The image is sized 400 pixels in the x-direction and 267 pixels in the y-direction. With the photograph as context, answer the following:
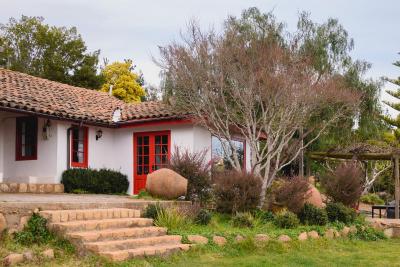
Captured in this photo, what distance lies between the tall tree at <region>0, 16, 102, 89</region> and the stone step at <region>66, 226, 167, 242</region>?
85.7ft

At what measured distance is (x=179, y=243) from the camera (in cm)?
959

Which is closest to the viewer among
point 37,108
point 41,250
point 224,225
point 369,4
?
point 41,250

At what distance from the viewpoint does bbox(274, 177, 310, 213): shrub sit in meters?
12.7

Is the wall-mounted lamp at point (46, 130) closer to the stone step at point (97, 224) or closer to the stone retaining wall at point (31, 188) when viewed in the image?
the stone retaining wall at point (31, 188)

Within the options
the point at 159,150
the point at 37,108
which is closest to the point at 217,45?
the point at 159,150

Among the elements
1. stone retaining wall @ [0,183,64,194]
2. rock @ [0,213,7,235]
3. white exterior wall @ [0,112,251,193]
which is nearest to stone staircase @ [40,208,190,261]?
A: rock @ [0,213,7,235]

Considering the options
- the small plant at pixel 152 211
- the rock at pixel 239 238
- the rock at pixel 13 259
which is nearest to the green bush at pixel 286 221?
the rock at pixel 239 238

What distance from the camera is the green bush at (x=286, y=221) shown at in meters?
11.8

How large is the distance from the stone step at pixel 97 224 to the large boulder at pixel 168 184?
2210mm

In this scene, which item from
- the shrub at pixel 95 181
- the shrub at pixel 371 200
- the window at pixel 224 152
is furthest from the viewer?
the shrub at pixel 371 200

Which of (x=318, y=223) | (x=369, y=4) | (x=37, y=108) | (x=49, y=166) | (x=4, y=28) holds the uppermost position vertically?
(x=4, y=28)

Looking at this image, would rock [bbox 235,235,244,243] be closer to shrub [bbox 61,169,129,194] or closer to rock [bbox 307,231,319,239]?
rock [bbox 307,231,319,239]

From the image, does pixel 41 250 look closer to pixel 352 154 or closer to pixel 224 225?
pixel 224 225

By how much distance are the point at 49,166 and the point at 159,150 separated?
11.9 feet
